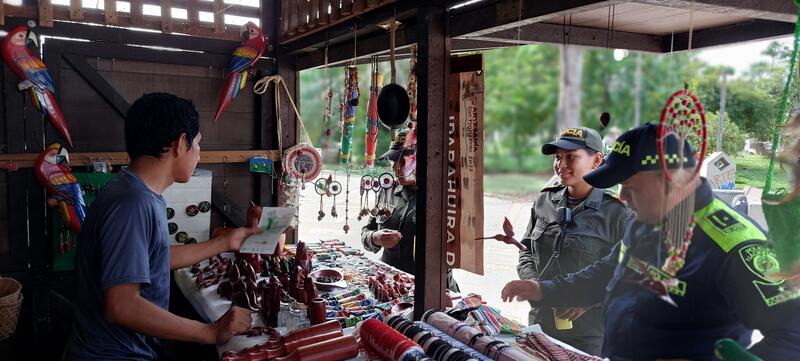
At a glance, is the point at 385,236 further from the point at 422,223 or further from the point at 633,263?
the point at 633,263

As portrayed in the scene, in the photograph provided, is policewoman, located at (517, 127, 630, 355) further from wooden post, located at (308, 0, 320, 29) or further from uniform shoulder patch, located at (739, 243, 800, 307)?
wooden post, located at (308, 0, 320, 29)

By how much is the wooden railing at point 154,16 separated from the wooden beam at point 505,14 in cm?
246

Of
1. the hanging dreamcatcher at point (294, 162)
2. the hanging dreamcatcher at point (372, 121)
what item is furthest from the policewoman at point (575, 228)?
the hanging dreamcatcher at point (294, 162)

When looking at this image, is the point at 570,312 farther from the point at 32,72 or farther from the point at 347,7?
the point at 32,72

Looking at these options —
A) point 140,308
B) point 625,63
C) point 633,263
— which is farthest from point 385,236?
point 625,63

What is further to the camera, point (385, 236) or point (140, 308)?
point (385, 236)

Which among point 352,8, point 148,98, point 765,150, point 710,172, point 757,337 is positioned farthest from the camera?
point 352,8

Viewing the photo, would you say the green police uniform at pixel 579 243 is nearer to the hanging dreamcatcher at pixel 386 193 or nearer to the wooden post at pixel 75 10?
the hanging dreamcatcher at pixel 386 193

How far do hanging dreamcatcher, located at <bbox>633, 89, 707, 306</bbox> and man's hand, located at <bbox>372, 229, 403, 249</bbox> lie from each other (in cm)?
214

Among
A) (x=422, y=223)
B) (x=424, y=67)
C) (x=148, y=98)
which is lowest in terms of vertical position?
(x=422, y=223)

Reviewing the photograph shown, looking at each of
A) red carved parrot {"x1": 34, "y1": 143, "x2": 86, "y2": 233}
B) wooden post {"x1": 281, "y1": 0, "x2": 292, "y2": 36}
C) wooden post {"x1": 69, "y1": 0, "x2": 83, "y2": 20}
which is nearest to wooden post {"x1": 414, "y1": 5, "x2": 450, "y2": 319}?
wooden post {"x1": 281, "y1": 0, "x2": 292, "y2": 36}

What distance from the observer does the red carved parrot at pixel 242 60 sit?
3.93m

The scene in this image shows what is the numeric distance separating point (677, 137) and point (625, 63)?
15.9 m

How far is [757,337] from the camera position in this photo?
1.09 meters
